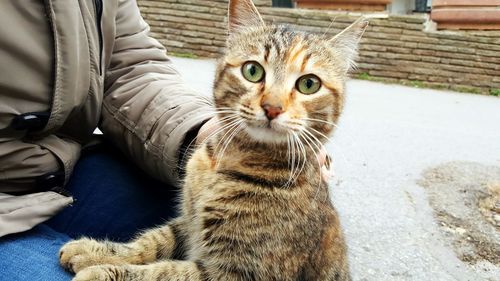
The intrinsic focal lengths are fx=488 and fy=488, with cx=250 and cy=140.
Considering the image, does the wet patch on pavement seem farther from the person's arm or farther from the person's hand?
the person's arm

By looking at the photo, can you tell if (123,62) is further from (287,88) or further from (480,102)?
(480,102)

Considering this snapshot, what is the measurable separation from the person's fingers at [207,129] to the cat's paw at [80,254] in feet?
1.42

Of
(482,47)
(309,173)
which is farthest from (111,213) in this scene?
(482,47)

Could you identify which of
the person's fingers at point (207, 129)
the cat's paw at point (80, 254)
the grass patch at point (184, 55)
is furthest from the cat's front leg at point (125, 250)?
the grass patch at point (184, 55)

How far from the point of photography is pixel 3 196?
1250mm

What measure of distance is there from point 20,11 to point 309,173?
0.88m

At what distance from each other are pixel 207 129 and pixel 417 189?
1686 mm

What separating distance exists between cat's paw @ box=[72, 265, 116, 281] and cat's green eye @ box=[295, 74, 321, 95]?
2.19 ft

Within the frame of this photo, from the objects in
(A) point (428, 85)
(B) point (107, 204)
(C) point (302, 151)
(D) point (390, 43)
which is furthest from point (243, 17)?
(A) point (428, 85)

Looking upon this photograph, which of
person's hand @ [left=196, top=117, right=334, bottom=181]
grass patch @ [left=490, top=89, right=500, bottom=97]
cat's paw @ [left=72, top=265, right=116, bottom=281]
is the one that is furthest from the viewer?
grass patch @ [left=490, top=89, right=500, bottom=97]

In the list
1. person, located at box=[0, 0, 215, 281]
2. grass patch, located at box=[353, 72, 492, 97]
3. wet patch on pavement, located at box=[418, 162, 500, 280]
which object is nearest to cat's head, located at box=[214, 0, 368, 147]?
person, located at box=[0, 0, 215, 281]

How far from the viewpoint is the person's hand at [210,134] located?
4.59 ft

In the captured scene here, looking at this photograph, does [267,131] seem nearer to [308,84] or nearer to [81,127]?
[308,84]

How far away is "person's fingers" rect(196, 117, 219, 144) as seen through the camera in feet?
4.81
